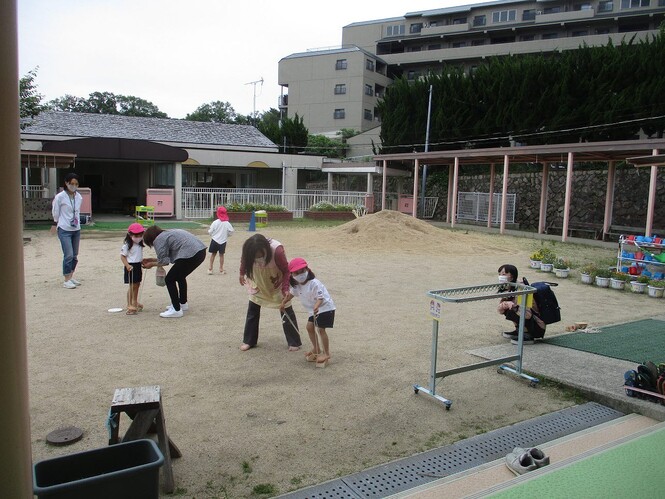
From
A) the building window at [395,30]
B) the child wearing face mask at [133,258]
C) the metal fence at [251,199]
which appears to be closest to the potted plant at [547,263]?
the child wearing face mask at [133,258]

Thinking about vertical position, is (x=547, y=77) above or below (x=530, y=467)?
above

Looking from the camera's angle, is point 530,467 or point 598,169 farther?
point 598,169

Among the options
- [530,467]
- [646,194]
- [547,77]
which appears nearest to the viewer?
[530,467]

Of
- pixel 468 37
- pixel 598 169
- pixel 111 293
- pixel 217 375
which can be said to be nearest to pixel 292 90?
pixel 468 37

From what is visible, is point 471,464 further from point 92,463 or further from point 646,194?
point 646,194

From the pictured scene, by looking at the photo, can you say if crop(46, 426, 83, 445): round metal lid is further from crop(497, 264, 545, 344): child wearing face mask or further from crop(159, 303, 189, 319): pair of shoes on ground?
crop(497, 264, 545, 344): child wearing face mask

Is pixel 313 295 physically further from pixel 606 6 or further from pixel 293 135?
pixel 606 6

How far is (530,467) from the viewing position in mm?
3537

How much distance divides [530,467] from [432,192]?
112 ft

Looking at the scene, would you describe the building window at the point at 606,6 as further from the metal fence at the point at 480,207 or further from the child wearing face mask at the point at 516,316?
the child wearing face mask at the point at 516,316

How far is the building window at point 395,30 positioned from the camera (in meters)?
61.8

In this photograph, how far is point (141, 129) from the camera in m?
31.9

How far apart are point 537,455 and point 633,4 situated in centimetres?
5700

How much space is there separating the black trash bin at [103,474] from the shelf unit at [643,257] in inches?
459
